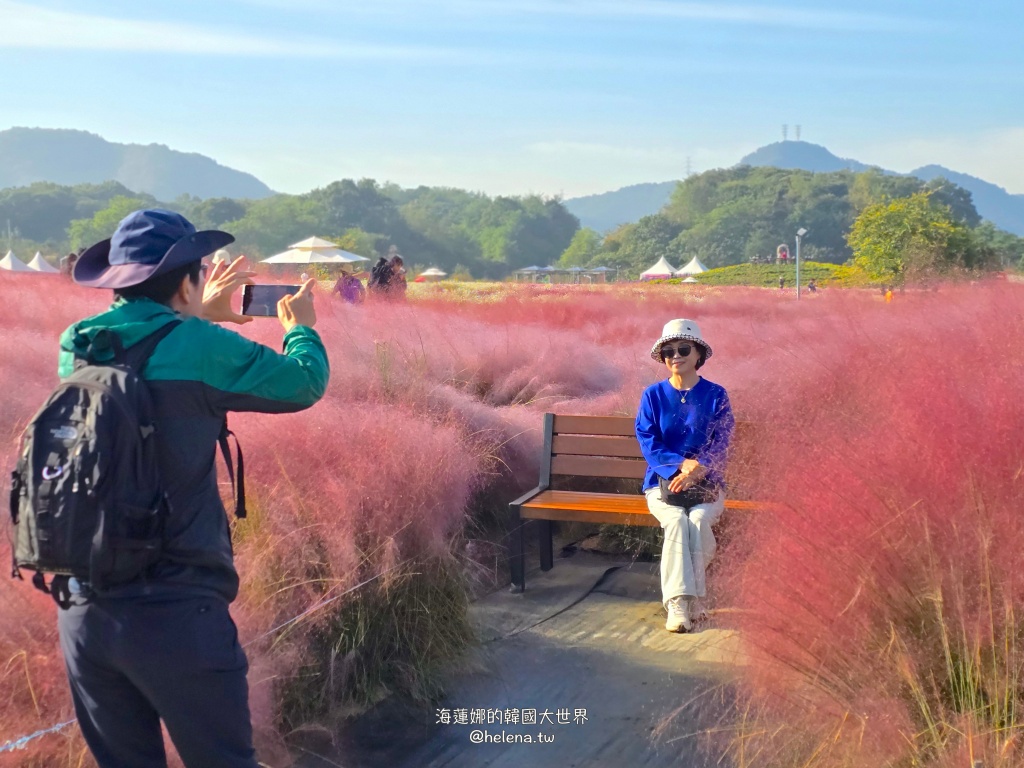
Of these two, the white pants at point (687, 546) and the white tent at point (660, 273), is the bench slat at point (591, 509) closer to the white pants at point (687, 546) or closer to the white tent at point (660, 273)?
the white pants at point (687, 546)

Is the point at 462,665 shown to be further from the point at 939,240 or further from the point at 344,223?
the point at 344,223

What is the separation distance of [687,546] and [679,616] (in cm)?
30

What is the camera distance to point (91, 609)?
203cm

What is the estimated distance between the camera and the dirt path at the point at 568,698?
3.41 metres

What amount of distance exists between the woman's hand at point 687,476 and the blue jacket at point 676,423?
8 cm

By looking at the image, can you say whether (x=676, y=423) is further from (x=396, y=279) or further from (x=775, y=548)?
(x=396, y=279)

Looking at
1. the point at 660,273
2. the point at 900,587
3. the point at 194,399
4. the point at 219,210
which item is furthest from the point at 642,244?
the point at 194,399

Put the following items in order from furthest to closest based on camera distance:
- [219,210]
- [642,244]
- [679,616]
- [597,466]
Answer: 1. [219,210]
2. [642,244]
3. [597,466]
4. [679,616]

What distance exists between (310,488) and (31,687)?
1297mm

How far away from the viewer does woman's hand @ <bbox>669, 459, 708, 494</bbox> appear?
442 cm

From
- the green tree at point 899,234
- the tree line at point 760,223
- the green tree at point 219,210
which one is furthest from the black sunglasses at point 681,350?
the green tree at point 219,210

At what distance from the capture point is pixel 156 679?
6.59ft

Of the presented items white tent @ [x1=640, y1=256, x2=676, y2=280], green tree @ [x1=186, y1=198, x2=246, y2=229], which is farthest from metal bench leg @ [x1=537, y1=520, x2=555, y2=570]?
green tree @ [x1=186, y1=198, x2=246, y2=229]

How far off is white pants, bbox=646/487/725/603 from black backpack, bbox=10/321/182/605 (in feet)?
8.94
